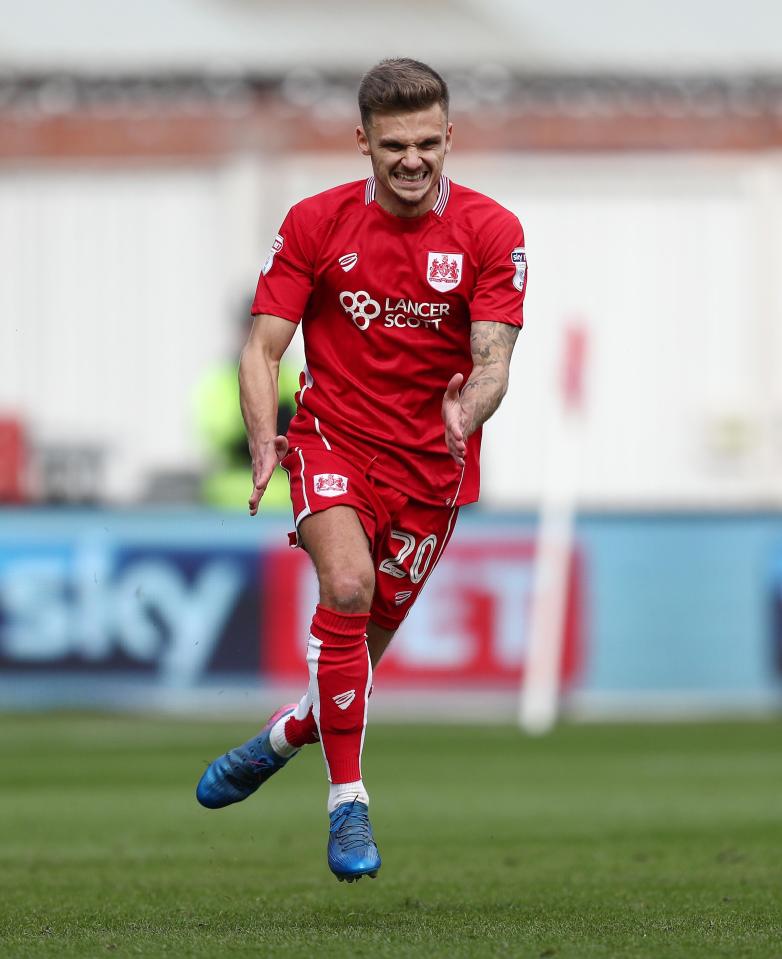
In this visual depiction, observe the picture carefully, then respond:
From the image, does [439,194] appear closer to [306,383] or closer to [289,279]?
[289,279]

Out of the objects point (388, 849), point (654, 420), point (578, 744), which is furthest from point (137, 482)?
point (388, 849)

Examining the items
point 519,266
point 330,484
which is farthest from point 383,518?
point 519,266

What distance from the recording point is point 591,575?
1539cm

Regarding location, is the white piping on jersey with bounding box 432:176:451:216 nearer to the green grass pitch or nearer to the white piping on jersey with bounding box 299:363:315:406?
the white piping on jersey with bounding box 299:363:315:406

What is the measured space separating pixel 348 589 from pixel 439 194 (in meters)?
1.27

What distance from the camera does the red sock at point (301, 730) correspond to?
6809 millimetres

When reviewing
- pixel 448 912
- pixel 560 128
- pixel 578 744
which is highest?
pixel 560 128

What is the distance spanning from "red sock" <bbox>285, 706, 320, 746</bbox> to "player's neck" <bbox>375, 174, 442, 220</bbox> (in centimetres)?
160

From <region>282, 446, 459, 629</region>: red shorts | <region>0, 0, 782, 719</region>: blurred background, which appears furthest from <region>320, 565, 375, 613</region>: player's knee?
<region>0, 0, 782, 719</region>: blurred background

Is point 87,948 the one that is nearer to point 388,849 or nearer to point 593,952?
point 593,952

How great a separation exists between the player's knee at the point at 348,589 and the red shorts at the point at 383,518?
22 centimetres

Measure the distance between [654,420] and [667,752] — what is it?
36.2ft

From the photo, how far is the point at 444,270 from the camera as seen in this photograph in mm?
6520

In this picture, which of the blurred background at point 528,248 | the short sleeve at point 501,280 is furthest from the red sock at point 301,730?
the blurred background at point 528,248
